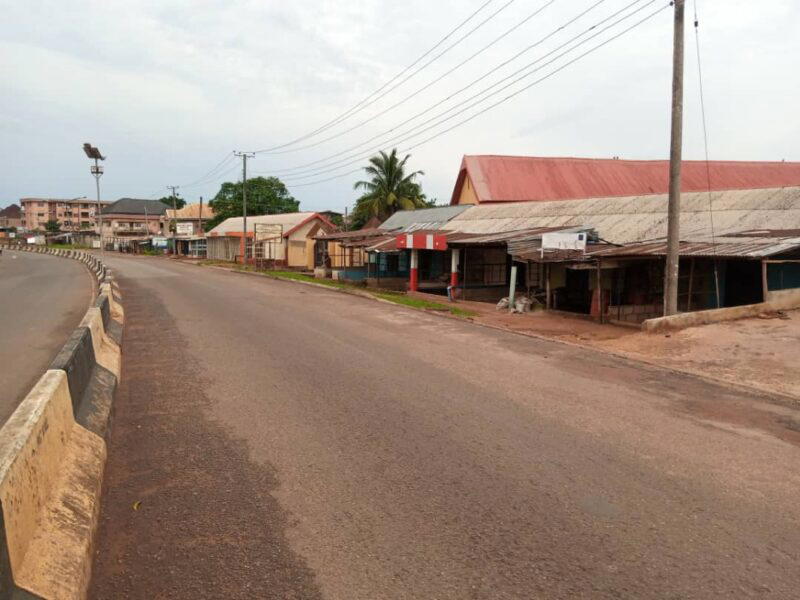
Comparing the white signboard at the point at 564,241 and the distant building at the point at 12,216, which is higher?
the distant building at the point at 12,216

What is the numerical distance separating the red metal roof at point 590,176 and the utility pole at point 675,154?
2402cm

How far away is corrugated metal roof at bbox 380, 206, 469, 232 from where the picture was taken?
30.9 meters

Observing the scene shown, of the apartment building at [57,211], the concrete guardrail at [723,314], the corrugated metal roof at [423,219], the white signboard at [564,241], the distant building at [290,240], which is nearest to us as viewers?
the concrete guardrail at [723,314]

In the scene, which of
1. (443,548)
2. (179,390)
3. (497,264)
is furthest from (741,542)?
(497,264)

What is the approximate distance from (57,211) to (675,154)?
14893cm

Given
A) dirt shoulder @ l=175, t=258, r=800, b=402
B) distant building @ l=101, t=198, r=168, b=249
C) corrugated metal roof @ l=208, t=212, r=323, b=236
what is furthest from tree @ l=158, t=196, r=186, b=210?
dirt shoulder @ l=175, t=258, r=800, b=402

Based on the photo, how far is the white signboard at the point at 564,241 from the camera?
16.2 meters

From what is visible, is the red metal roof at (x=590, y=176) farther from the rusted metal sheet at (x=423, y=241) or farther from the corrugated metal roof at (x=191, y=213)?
the corrugated metal roof at (x=191, y=213)

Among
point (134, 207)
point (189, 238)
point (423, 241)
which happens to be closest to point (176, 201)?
point (134, 207)

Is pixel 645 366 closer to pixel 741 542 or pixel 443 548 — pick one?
pixel 741 542

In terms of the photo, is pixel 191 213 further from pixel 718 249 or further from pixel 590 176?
pixel 718 249

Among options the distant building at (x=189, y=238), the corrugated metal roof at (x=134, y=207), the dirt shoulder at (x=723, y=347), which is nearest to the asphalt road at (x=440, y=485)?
the dirt shoulder at (x=723, y=347)

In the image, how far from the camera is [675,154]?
1276 cm

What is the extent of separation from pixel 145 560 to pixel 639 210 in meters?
19.7
